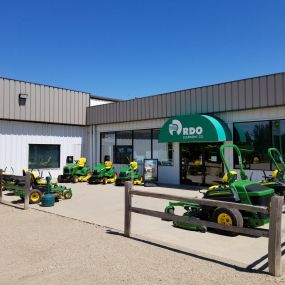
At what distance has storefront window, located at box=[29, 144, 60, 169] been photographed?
63.1 feet

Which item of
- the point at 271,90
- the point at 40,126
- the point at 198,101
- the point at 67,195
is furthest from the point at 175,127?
the point at 40,126

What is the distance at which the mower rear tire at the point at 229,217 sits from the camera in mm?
6473

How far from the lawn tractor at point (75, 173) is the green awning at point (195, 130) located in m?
5.42

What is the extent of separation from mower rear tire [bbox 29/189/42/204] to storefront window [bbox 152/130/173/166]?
797 cm

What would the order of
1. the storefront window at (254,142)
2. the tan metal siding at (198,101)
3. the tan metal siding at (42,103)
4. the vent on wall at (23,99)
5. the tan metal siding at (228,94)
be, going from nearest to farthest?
the storefront window at (254,142) < the tan metal siding at (228,94) < the tan metal siding at (198,101) < the tan metal siding at (42,103) < the vent on wall at (23,99)

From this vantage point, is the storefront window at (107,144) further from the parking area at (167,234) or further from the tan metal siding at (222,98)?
the parking area at (167,234)

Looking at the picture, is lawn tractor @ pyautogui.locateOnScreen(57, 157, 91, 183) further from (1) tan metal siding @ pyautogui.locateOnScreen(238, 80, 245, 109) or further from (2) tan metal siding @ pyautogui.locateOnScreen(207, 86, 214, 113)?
(1) tan metal siding @ pyautogui.locateOnScreen(238, 80, 245, 109)

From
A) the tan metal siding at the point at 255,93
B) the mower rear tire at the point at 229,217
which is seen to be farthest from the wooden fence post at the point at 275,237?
the tan metal siding at the point at 255,93

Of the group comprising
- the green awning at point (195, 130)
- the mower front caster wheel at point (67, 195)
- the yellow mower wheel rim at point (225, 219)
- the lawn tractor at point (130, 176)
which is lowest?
the mower front caster wheel at point (67, 195)

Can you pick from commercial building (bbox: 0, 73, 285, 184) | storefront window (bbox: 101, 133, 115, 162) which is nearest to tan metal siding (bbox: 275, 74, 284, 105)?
commercial building (bbox: 0, 73, 285, 184)

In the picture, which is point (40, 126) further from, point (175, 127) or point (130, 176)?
point (175, 127)

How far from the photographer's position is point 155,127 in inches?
709

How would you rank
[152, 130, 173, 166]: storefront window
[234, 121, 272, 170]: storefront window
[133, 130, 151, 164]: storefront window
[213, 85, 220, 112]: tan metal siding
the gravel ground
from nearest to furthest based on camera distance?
the gravel ground, [234, 121, 272, 170]: storefront window, [213, 85, 220, 112]: tan metal siding, [152, 130, 173, 166]: storefront window, [133, 130, 151, 164]: storefront window

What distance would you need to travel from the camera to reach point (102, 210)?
9680 mm
